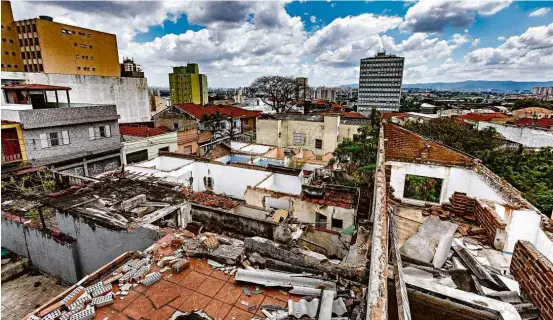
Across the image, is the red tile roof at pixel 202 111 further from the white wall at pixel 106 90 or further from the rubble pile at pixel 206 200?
the rubble pile at pixel 206 200

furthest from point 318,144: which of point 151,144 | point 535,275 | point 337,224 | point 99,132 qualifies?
point 535,275

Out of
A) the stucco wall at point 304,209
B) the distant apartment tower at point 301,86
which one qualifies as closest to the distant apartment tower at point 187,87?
the distant apartment tower at point 301,86

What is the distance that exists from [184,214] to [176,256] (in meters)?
3.66

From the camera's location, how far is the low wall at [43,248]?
33.4ft

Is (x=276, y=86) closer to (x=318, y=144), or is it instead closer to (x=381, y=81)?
(x=318, y=144)

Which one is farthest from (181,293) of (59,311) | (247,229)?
(247,229)

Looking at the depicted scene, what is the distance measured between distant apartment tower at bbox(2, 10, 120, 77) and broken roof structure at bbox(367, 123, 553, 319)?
55.5 metres

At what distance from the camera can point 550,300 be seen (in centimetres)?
389

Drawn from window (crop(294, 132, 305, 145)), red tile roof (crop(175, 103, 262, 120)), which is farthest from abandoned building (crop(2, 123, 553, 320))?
red tile roof (crop(175, 103, 262, 120))

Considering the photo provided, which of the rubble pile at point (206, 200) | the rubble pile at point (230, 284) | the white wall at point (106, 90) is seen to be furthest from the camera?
the white wall at point (106, 90)

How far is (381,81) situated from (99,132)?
127 m

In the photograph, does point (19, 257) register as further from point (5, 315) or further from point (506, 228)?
A: point (506, 228)

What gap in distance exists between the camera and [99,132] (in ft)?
73.4

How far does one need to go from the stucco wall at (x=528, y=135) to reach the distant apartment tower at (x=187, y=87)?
8044 cm
